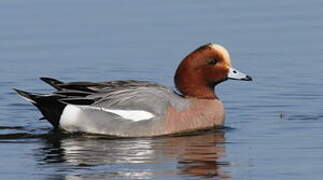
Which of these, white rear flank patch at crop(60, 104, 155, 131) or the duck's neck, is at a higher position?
the duck's neck

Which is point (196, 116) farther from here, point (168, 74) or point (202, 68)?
point (168, 74)

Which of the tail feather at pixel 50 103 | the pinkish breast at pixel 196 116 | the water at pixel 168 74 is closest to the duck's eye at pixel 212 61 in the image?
the pinkish breast at pixel 196 116

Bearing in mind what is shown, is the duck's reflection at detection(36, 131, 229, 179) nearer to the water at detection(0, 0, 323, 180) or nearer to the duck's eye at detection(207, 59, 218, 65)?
the water at detection(0, 0, 323, 180)

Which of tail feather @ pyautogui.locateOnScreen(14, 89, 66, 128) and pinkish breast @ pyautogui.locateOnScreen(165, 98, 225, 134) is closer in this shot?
pinkish breast @ pyautogui.locateOnScreen(165, 98, 225, 134)

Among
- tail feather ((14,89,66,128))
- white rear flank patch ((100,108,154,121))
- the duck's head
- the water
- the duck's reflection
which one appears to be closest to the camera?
the duck's reflection

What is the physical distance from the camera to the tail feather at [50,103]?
44.5 feet

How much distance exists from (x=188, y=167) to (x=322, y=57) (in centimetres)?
526

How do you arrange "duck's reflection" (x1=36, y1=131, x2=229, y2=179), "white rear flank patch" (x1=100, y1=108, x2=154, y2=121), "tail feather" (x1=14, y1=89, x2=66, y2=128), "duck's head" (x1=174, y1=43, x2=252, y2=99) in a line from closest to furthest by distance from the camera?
"duck's reflection" (x1=36, y1=131, x2=229, y2=179), "white rear flank patch" (x1=100, y1=108, x2=154, y2=121), "tail feather" (x1=14, y1=89, x2=66, y2=128), "duck's head" (x1=174, y1=43, x2=252, y2=99)

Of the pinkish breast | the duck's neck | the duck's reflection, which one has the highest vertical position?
the duck's neck

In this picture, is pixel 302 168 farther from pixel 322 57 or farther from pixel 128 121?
pixel 322 57

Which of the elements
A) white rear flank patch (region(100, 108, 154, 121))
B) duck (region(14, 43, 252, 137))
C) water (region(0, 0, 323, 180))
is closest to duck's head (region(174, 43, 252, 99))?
duck (region(14, 43, 252, 137))

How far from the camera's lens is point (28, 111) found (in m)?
14.8

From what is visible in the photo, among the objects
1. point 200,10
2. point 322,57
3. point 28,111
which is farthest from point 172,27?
point 28,111

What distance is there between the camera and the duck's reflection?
11.3 meters
